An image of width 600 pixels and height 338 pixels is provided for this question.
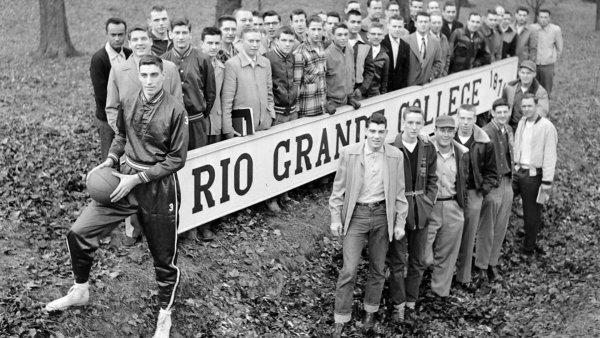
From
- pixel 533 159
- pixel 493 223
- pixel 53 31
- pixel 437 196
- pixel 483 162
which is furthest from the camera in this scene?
pixel 53 31

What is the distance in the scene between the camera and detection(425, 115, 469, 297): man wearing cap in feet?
26.8

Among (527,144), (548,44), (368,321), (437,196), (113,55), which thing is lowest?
(368,321)

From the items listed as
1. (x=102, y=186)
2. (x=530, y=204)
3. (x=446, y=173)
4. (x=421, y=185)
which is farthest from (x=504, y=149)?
(x=102, y=186)

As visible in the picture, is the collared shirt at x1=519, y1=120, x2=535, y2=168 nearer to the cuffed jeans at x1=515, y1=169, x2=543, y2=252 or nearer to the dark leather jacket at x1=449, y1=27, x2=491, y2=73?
the cuffed jeans at x1=515, y1=169, x2=543, y2=252

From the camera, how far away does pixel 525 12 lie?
47.9ft

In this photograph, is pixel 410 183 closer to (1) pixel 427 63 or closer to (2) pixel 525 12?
(1) pixel 427 63

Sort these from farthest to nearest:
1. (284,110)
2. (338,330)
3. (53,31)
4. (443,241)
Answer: (53,31) < (284,110) < (443,241) < (338,330)

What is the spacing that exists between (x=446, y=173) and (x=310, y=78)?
2.16 meters

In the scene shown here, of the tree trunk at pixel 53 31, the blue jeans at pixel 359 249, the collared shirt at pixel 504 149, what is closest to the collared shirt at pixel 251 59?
the blue jeans at pixel 359 249

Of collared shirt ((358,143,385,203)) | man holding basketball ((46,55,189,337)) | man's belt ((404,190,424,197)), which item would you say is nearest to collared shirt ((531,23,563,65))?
man's belt ((404,190,424,197))

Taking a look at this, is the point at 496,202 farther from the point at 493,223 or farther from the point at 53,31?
the point at 53,31

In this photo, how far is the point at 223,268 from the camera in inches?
303

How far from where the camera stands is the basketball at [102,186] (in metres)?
5.75

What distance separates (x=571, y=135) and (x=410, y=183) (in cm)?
863
